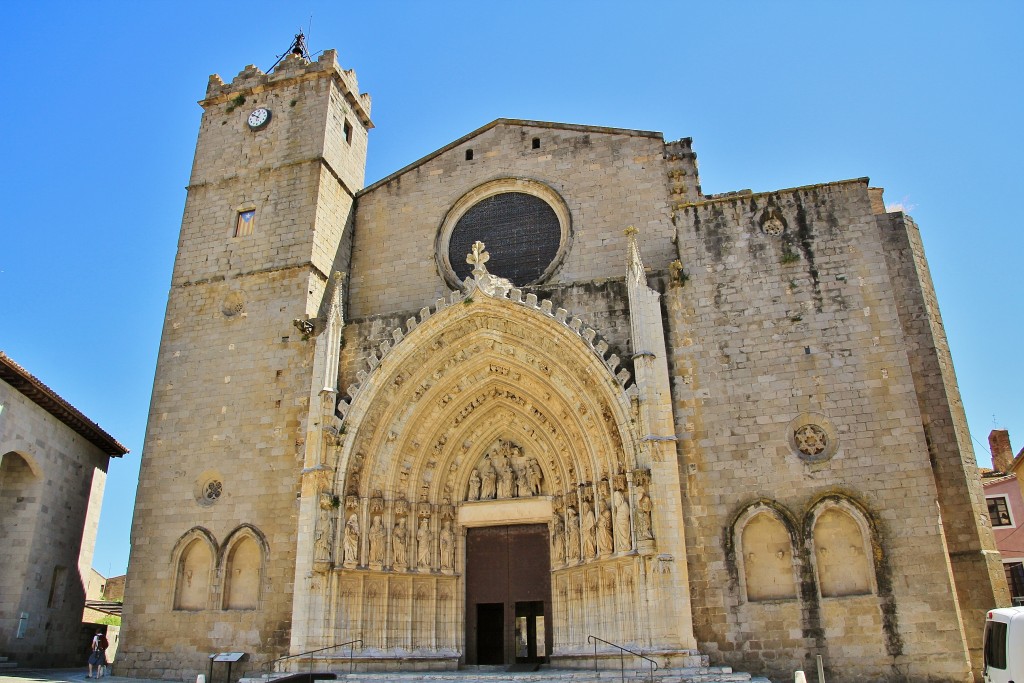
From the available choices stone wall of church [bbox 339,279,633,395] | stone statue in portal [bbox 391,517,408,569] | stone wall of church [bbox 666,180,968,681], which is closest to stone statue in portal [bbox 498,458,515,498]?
stone statue in portal [bbox 391,517,408,569]

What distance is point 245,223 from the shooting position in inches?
611

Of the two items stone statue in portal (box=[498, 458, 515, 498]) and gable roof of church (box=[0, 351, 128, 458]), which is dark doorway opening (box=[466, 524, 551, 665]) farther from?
gable roof of church (box=[0, 351, 128, 458])

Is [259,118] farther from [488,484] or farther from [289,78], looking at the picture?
[488,484]

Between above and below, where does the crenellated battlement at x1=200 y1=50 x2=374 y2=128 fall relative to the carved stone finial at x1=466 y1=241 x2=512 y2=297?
above

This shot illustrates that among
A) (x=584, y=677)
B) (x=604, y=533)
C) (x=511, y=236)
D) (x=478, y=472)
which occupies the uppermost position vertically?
(x=511, y=236)

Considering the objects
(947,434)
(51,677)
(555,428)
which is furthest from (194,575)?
(947,434)

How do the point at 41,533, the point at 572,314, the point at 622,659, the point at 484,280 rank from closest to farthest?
the point at 622,659
the point at 572,314
the point at 484,280
the point at 41,533

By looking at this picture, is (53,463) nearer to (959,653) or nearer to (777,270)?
(777,270)

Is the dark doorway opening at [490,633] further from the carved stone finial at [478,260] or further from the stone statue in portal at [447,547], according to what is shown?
the carved stone finial at [478,260]

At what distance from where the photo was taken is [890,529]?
10.5m

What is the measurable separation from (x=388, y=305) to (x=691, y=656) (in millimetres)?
8029

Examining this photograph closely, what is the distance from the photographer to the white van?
25.6 feet

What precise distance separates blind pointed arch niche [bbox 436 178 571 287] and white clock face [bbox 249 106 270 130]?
444 cm

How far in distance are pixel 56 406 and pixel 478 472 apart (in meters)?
8.32
